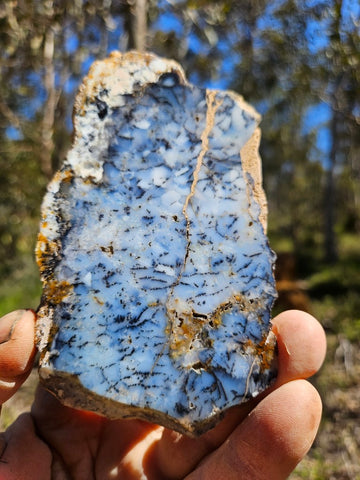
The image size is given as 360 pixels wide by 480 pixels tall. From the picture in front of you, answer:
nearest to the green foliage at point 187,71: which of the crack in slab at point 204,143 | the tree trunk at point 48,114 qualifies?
the tree trunk at point 48,114

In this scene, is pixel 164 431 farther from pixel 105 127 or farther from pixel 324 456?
pixel 324 456

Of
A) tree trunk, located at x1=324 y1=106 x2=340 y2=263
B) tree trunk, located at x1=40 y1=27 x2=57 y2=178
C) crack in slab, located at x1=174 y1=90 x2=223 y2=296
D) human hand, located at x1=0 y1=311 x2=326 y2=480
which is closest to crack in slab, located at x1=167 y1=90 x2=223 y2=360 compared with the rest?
crack in slab, located at x1=174 y1=90 x2=223 y2=296

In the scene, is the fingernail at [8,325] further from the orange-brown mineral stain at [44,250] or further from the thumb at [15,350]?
the orange-brown mineral stain at [44,250]

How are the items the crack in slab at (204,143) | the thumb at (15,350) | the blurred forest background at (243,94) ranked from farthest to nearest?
the blurred forest background at (243,94) < the crack in slab at (204,143) < the thumb at (15,350)

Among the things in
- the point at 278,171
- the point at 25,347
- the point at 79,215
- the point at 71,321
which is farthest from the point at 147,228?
the point at 278,171

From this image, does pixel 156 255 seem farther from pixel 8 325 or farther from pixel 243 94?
pixel 243 94

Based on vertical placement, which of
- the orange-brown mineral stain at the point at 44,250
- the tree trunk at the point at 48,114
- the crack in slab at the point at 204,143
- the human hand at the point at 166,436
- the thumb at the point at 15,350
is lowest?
the human hand at the point at 166,436

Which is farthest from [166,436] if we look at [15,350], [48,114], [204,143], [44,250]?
[48,114]
